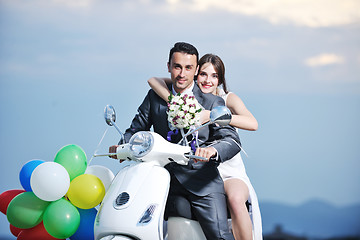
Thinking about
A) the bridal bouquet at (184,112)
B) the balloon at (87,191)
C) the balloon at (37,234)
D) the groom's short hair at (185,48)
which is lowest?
→ the balloon at (37,234)

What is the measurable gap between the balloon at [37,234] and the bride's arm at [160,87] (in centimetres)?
120

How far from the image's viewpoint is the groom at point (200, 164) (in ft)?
7.35

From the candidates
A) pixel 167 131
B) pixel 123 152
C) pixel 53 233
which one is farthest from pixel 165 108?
pixel 53 233

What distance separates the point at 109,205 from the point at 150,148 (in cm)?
30

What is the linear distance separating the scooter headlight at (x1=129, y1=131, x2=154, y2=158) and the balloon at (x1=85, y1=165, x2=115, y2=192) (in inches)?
39.5

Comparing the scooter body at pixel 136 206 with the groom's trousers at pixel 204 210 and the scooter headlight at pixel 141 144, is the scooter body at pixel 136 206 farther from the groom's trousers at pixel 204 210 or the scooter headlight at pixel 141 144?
the groom's trousers at pixel 204 210

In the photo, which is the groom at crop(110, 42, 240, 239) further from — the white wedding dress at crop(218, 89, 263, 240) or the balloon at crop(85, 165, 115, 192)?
the balloon at crop(85, 165, 115, 192)

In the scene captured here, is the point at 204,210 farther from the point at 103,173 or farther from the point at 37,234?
the point at 37,234

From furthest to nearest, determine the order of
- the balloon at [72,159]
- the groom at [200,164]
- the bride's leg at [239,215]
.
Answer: the balloon at [72,159], the bride's leg at [239,215], the groom at [200,164]

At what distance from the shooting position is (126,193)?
2068 millimetres

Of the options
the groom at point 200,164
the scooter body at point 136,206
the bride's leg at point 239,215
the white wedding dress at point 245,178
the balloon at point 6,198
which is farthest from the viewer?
the balloon at point 6,198

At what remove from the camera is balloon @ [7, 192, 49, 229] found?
3.00 meters

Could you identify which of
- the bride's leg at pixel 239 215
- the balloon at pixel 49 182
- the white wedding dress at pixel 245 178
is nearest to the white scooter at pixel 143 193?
the bride's leg at pixel 239 215

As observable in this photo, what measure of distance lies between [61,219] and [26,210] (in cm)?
27
